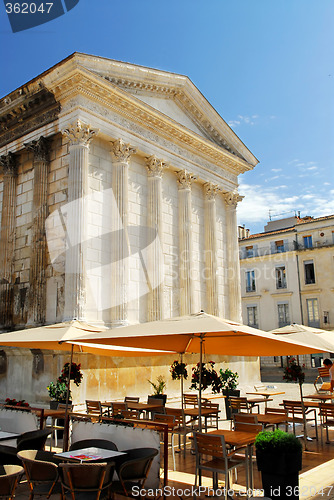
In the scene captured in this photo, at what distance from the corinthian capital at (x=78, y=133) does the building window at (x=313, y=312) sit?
31674mm

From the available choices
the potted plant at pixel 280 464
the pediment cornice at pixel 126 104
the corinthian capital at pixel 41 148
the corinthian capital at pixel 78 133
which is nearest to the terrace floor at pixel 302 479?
the potted plant at pixel 280 464

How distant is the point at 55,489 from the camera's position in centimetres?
625

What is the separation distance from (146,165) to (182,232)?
369cm

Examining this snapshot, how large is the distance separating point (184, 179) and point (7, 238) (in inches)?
348

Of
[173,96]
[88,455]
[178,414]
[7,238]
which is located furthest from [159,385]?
[173,96]

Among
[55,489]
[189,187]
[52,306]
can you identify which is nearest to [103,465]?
[55,489]

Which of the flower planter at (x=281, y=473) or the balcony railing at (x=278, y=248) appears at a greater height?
the balcony railing at (x=278, y=248)

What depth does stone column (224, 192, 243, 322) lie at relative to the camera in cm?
2458

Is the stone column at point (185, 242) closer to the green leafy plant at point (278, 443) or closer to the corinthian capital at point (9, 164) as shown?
the corinthian capital at point (9, 164)

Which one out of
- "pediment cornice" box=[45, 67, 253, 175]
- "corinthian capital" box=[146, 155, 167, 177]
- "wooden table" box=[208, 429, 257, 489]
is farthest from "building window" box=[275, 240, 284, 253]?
"wooden table" box=[208, 429, 257, 489]

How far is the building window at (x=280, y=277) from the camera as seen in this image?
148ft

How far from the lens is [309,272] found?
43.6 m

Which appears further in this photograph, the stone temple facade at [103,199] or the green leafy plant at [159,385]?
the stone temple facade at [103,199]

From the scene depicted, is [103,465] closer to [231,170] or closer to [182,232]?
[182,232]
